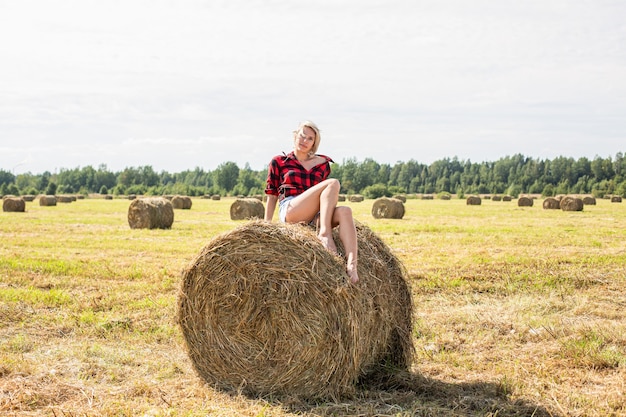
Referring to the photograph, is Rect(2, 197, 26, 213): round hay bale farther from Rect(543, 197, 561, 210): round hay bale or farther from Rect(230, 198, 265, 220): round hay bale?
Rect(543, 197, 561, 210): round hay bale

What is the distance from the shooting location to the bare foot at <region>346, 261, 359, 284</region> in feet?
17.5

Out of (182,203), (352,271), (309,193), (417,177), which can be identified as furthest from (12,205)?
(417,177)

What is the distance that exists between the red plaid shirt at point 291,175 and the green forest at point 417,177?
8986 cm

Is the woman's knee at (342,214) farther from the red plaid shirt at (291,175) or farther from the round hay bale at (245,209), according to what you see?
the round hay bale at (245,209)

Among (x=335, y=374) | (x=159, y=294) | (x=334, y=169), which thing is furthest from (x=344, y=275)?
(x=334, y=169)

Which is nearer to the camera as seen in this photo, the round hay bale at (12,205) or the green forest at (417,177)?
the round hay bale at (12,205)

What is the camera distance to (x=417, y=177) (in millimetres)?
135750

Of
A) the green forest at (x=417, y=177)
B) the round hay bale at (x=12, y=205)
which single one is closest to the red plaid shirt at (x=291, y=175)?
the round hay bale at (x=12, y=205)

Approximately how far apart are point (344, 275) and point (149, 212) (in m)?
Answer: 16.4

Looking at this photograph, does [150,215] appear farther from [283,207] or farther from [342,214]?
[342,214]

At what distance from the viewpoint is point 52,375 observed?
5.60 meters

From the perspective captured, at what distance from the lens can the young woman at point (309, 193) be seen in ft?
18.2

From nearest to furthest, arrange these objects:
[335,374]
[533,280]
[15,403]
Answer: [15,403] → [335,374] → [533,280]

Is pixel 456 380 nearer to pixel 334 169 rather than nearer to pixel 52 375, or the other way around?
pixel 52 375
